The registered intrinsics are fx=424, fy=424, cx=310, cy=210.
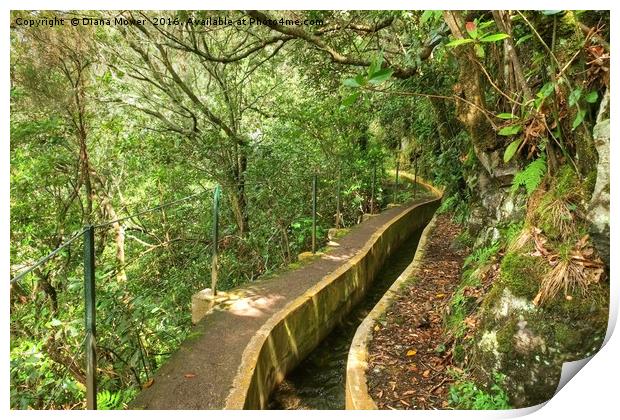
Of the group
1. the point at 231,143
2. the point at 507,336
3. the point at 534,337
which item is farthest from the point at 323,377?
the point at 231,143

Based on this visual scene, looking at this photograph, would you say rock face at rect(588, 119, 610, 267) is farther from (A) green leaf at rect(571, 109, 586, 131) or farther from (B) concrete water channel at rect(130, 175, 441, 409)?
(B) concrete water channel at rect(130, 175, 441, 409)

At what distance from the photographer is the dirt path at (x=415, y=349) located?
10.4ft

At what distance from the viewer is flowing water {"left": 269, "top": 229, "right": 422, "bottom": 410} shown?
3877 mm

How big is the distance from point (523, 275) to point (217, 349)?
2.52 m

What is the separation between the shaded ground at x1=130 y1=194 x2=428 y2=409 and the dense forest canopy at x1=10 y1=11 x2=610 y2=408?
373mm

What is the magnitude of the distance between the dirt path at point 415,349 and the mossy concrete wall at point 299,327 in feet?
2.73

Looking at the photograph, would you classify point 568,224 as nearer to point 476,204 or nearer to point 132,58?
point 476,204

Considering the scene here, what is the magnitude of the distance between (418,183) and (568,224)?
477 inches

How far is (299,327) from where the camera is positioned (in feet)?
14.8

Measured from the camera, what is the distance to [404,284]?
5.41 meters

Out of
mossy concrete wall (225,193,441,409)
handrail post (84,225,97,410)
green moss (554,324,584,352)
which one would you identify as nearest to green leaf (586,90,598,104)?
green moss (554,324,584,352)

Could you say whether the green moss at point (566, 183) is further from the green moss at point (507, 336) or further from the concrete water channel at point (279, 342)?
the concrete water channel at point (279, 342)

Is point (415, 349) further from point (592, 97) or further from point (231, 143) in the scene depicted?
point (231, 143)

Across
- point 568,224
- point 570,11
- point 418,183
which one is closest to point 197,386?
point 568,224
